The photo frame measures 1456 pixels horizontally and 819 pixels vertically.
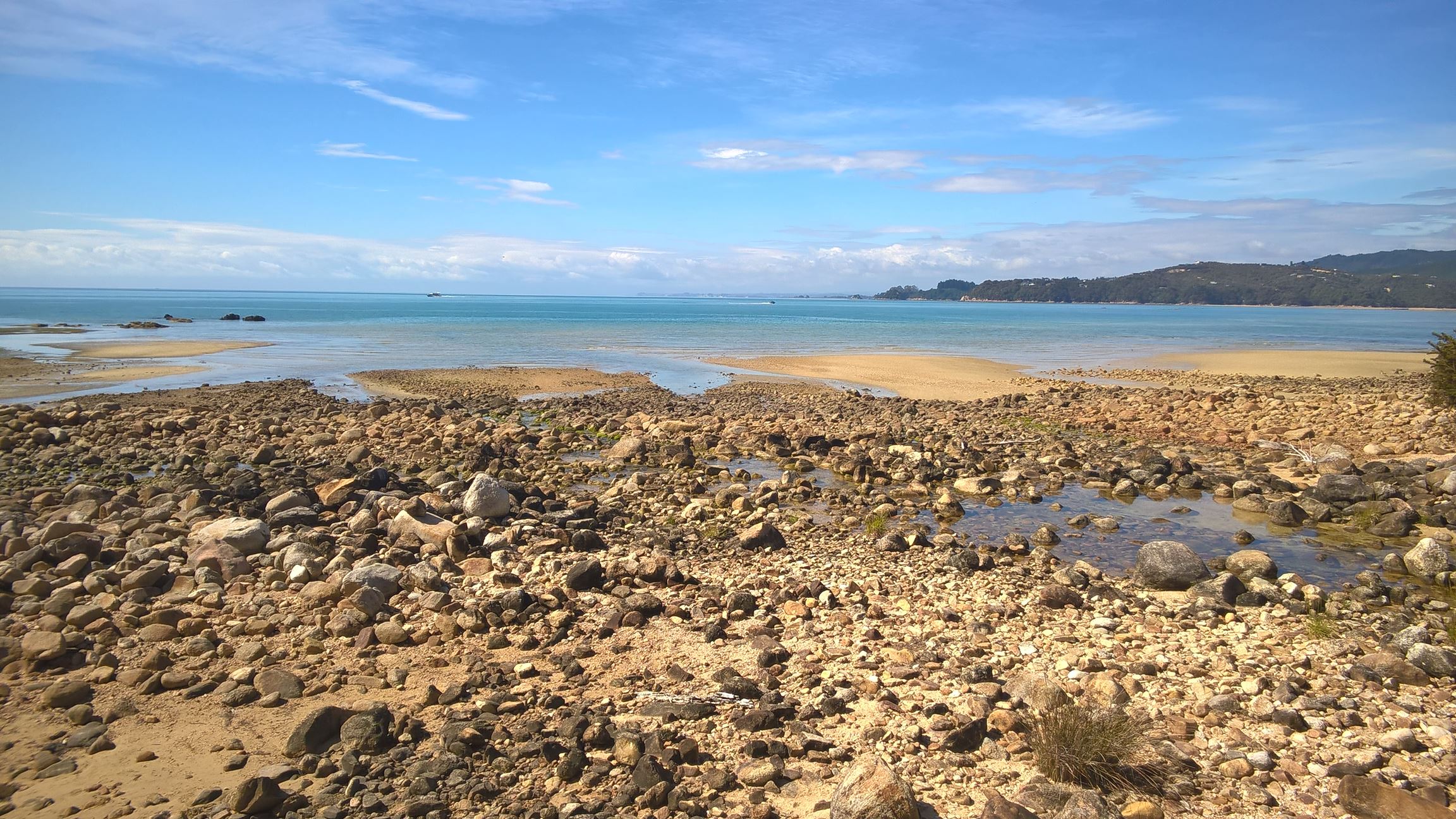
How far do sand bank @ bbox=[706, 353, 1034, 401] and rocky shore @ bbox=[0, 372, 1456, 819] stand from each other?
15281mm

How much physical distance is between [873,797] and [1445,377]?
23246 mm

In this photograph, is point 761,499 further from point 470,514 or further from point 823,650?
point 823,650

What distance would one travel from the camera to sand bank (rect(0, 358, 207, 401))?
28188 mm

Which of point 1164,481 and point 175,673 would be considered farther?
point 1164,481

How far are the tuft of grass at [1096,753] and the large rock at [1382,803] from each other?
3.42 feet

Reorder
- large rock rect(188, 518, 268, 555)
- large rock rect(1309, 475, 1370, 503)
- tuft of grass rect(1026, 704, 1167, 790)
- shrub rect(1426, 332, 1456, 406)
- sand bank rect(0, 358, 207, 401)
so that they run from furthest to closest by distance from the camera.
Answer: sand bank rect(0, 358, 207, 401) < shrub rect(1426, 332, 1456, 406) < large rock rect(1309, 475, 1370, 503) < large rock rect(188, 518, 268, 555) < tuft of grass rect(1026, 704, 1167, 790)

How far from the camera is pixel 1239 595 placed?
8.72 meters

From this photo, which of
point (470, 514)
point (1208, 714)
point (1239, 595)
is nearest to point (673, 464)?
point (470, 514)

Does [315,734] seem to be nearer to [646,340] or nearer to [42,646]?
[42,646]

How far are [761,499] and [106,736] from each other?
877 centimetres

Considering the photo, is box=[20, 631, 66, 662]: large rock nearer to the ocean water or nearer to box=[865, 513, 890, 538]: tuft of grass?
box=[865, 513, 890, 538]: tuft of grass

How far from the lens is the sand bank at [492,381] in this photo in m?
29.8

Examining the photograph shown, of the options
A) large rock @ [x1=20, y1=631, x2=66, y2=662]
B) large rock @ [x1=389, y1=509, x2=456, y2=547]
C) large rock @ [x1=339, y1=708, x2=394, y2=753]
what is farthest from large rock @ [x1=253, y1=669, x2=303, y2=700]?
large rock @ [x1=389, y1=509, x2=456, y2=547]

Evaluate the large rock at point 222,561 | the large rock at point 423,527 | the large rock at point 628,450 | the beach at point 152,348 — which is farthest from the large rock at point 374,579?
the beach at point 152,348
